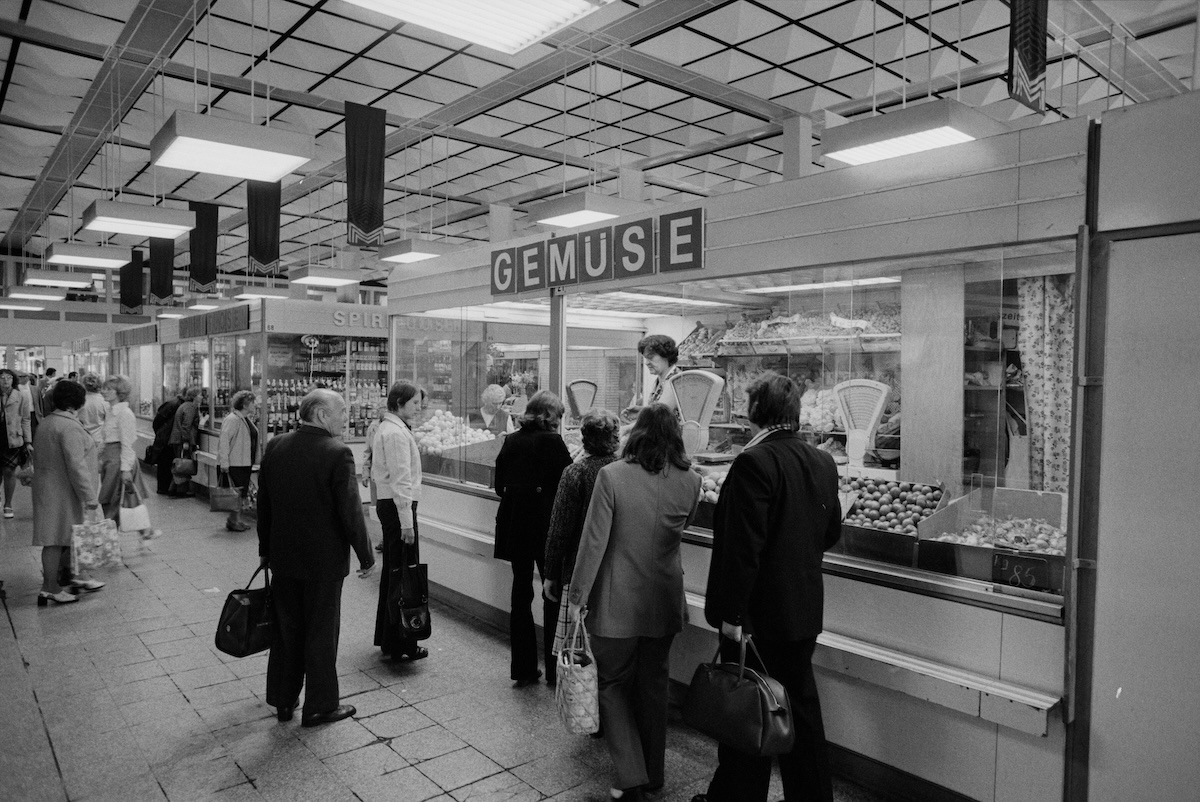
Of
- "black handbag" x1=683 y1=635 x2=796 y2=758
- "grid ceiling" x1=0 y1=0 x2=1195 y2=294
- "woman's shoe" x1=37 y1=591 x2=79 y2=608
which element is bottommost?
"woman's shoe" x1=37 y1=591 x2=79 y2=608

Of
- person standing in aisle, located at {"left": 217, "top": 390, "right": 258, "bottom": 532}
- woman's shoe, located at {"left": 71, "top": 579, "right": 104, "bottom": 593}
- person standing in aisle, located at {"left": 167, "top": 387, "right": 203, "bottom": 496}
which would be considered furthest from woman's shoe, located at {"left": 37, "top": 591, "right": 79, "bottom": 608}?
person standing in aisle, located at {"left": 167, "top": 387, "right": 203, "bottom": 496}

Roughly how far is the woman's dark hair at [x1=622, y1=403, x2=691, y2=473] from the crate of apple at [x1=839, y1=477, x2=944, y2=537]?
102cm

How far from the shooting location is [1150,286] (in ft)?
9.00

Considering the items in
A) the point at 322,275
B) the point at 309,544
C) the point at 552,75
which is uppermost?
the point at 552,75

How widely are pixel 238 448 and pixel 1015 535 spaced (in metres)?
7.90

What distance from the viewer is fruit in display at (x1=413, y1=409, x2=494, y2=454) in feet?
21.9

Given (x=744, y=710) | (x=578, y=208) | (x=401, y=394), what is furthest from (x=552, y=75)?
(x=744, y=710)

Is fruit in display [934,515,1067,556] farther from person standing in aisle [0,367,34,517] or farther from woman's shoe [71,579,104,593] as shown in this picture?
person standing in aisle [0,367,34,517]

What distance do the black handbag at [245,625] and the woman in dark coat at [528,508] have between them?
1.25 meters

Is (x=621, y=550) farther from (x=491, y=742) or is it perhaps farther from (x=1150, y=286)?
(x=1150, y=286)

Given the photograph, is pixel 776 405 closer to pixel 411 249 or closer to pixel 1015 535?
pixel 1015 535

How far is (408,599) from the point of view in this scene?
15.4ft

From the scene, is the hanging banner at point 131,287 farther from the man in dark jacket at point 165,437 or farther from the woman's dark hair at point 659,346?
the woman's dark hair at point 659,346

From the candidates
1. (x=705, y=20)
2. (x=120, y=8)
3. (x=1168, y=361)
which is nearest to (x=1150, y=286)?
(x=1168, y=361)
